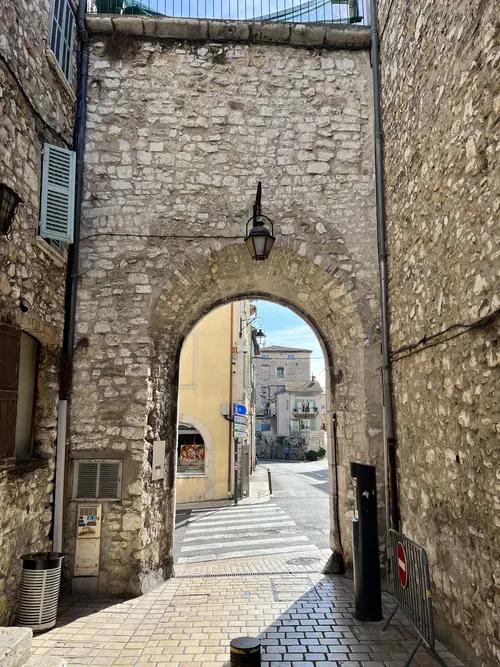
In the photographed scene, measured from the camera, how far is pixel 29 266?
525 centimetres

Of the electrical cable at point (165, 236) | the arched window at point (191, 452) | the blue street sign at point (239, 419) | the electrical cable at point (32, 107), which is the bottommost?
the arched window at point (191, 452)

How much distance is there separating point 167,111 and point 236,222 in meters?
Result: 1.80

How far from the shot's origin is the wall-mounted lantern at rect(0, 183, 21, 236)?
4.21 m

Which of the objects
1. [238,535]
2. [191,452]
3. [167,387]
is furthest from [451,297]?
[191,452]

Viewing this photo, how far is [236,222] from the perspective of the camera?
666cm

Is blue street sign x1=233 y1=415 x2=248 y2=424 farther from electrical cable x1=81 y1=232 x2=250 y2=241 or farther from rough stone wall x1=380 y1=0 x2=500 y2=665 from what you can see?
rough stone wall x1=380 y1=0 x2=500 y2=665

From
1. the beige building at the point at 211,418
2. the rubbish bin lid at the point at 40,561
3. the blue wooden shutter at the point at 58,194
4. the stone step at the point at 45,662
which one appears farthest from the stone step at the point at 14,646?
the beige building at the point at 211,418

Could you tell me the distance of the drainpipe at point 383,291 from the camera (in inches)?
236

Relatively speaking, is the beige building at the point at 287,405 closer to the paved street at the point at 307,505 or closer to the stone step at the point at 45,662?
the paved street at the point at 307,505

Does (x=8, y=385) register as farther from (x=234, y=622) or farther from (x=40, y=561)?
(x=234, y=622)

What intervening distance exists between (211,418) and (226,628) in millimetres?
10228

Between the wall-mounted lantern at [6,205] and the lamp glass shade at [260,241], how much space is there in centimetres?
246

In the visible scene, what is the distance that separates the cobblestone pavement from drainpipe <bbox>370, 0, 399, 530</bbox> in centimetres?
127

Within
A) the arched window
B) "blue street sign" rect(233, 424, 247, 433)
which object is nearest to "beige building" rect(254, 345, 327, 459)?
"blue street sign" rect(233, 424, 247, 433)
